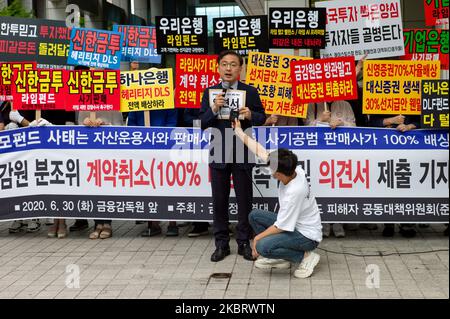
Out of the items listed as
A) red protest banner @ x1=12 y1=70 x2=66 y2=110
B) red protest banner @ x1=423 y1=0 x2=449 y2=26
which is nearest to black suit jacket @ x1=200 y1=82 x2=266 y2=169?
red protest banner @ x1=12 y1=70 x2=66 y2=110

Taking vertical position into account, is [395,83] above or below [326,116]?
above

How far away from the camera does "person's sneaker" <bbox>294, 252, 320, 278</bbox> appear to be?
5961mm

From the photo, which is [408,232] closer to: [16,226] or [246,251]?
[246,251]

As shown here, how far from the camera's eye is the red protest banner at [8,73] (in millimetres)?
7668

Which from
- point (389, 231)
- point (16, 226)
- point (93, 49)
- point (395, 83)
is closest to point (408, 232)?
point (389, 231)

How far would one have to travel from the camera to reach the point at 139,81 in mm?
7660

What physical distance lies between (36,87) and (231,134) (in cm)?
250

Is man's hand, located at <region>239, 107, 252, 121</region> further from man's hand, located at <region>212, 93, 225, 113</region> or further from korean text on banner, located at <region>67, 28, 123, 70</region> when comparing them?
korean text on banner, located at <region>67, 28, 123, 70</region>

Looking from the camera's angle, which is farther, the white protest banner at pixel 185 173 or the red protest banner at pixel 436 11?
the red protest banner at pixel 436 11

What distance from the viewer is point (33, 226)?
8.35 meters

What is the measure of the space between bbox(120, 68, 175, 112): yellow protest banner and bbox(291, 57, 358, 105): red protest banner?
1.42 meters

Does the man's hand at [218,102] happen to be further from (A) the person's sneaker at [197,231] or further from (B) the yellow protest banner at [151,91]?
(A) the person's sneaker at [197,231]

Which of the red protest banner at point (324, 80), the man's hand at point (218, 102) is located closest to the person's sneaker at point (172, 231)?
the man's hand at point (218, 102)

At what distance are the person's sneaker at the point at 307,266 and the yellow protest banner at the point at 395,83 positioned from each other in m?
2.04
